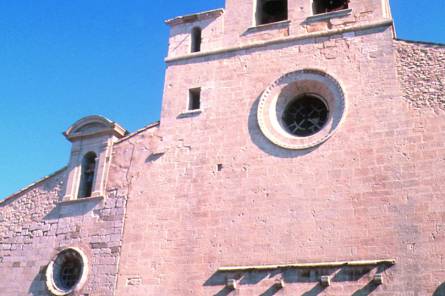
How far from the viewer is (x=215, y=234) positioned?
44.6ft

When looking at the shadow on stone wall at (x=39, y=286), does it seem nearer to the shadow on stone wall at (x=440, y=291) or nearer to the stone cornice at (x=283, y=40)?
the stone cornice at (x=283, y=40)

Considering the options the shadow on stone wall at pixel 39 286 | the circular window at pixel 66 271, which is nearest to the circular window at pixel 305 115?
the circular window at pixel 66 271

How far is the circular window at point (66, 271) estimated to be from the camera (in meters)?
14.7

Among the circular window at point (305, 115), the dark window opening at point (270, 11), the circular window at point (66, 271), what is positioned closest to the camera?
the circular window at point (305, 115)

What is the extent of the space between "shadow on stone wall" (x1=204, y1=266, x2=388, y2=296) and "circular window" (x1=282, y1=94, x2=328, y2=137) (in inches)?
137

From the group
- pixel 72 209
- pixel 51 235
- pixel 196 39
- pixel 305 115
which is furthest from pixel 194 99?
pixel 51 235

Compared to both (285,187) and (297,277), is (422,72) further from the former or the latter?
(297,277)

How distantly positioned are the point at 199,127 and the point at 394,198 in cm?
529

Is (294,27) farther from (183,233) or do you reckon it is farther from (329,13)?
(183,233)

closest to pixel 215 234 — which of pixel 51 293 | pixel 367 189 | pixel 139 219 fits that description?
pixel 139 219

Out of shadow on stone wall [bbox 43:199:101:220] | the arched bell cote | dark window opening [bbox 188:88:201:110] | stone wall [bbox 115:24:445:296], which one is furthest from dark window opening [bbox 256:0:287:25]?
shadow on stone wall [bbox 43:199:101:220]

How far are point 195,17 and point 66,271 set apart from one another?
770cm

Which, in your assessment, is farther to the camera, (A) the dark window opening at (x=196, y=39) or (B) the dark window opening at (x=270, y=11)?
→ (A) the dark window opening at (x=196, y=39)

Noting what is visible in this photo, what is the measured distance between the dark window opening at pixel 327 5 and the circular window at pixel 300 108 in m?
2.26
